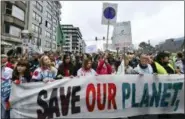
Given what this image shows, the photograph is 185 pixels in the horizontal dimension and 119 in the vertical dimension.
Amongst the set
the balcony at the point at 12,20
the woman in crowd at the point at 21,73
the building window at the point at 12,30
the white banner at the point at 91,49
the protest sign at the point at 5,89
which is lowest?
the protest sign at the point at 5,89

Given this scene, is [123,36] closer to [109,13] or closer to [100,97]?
[109,13]

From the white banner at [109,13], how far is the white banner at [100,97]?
3188 millimetres

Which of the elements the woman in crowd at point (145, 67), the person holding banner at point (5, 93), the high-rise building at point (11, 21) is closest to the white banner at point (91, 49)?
the woman in crowd at point (145, 67)

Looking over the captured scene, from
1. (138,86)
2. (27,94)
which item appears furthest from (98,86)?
(27,94)

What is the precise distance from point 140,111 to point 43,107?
1.91 m

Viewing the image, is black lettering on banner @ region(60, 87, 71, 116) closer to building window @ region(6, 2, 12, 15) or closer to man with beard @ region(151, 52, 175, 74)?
man with beard @ region(151, 52, 175, 74)

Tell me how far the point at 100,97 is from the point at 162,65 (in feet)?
5.73

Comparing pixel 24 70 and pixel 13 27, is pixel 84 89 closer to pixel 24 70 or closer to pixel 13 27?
pixel 24 70

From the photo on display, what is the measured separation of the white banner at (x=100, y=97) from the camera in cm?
694

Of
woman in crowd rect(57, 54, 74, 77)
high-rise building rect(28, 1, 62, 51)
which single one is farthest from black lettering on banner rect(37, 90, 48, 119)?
high-rise building rect(28, 1, 62, 51)

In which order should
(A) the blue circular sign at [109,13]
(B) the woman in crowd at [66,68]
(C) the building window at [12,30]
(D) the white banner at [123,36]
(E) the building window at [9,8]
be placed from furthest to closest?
(C) the building window at [12,30]
(E) the building window at [9,8]
(A) the blue circular sign at [109,13]
(D) the white banner at [123,36]
(B) the woman in crowd at [66,68]

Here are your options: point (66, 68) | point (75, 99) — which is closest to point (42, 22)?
point (66, 68)

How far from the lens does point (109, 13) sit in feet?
33.1

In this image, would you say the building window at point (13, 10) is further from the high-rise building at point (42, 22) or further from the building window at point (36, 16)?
the building window at point (36, 16)
